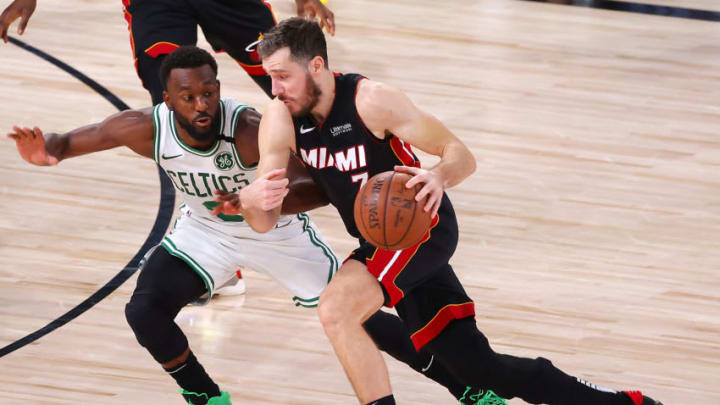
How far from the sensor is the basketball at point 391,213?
3.50m

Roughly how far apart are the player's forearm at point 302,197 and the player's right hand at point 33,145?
0.90 m

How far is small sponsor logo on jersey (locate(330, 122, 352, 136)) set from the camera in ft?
12.4

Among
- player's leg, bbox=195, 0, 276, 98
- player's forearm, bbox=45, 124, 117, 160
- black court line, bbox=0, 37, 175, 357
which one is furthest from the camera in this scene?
player's leg, bbox=195, 0, 276, 98

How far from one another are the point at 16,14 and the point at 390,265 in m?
2.55

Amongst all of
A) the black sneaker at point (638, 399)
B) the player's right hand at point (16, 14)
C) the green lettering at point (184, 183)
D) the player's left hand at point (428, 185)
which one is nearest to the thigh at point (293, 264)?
the green lettering at point (184, 183)

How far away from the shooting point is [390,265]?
149 inches

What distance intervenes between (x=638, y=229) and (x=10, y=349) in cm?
334

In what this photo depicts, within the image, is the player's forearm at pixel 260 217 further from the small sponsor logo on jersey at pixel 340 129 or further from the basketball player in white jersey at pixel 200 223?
the small sponsor logo on jersey at pixel 340 129

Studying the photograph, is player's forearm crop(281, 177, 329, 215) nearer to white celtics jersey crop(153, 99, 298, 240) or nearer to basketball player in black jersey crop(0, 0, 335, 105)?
white celtics jersey crop(153, 99, 298, 240)

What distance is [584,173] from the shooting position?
6602 millimetres

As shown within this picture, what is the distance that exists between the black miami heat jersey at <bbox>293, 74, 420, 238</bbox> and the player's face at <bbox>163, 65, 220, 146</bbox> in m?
0.35

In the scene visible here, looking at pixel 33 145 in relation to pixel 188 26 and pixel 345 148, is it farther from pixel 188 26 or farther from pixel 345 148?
pixel 188 26

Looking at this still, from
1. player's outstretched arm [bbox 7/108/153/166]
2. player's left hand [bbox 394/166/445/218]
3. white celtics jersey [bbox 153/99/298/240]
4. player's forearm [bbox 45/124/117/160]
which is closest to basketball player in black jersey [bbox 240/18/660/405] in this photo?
player's left hand [bbox 394/166/445/218]

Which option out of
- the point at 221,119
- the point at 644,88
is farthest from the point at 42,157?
the point at 644,88
